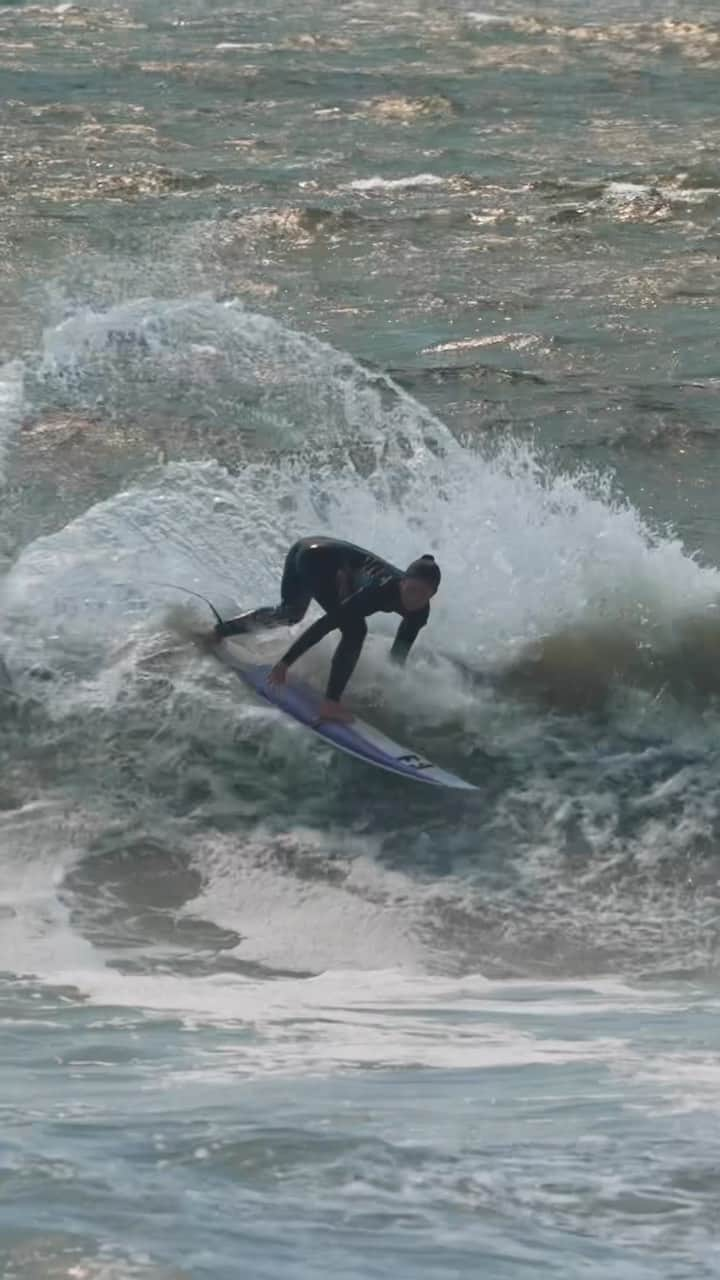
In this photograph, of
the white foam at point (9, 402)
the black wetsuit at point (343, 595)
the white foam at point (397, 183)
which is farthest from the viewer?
the white foam at point (397, 183)

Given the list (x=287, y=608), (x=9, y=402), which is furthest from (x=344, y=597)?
(x=9, y=402)

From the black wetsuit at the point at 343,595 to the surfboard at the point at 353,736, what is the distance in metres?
0.23

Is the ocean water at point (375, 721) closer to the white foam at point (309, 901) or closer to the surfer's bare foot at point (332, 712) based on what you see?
the white foam at point (309, 901)

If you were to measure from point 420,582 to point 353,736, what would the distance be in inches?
47.2

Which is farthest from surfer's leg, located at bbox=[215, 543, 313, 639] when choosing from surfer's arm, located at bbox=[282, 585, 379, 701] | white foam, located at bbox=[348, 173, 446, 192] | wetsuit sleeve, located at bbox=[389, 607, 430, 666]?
white foam, located at bbox=[348, 173, 446, 192]

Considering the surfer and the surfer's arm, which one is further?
the surfer's arm

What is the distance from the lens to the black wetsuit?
1138cm

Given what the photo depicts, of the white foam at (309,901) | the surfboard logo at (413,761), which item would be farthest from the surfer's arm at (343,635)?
the white foam at (309,901)

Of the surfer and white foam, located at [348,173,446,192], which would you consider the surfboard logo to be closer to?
the surfer

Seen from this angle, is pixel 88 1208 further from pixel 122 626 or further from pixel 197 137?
pixel 197 137

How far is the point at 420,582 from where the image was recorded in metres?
11.1

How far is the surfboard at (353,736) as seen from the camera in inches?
458

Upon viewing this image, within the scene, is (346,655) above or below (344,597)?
below

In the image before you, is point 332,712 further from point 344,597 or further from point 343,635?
point 344,597
